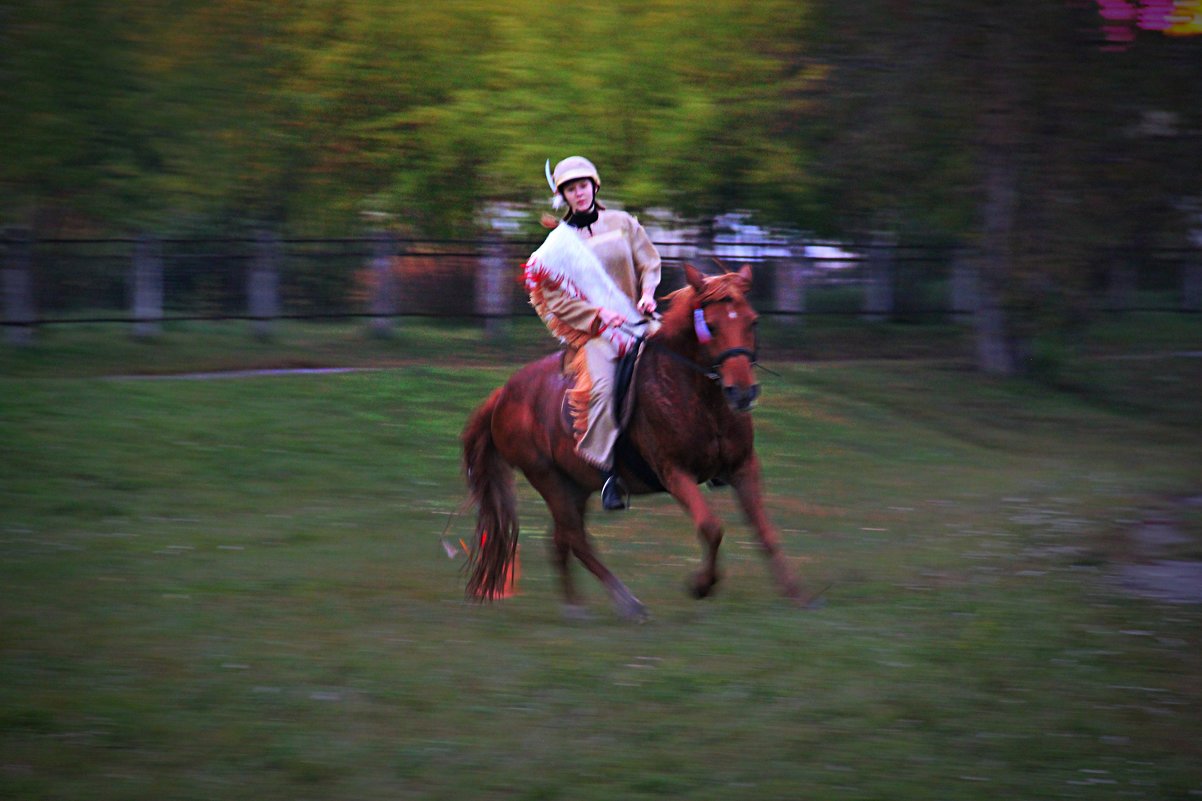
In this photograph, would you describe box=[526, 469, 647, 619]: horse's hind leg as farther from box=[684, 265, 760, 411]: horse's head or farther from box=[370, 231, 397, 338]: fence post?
box=[370, 231, 397, 338]: fence post

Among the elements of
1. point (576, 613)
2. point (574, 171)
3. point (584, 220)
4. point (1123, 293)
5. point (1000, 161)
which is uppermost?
point (1000, 161)

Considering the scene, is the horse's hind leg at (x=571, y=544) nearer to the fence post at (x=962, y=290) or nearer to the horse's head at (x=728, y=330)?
the horse's head at (x=728, y=330)

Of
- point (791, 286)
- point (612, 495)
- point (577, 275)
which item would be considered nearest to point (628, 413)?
point (612, 495)

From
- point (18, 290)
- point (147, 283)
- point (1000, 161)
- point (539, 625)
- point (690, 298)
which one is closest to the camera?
point (690, 298)

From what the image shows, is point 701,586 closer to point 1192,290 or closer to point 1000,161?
point 1000,161

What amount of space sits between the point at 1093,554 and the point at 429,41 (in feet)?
52.0

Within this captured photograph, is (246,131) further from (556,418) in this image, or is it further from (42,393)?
(556,418)

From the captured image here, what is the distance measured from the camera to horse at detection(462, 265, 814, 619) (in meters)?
8.43

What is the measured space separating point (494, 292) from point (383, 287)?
6.38ft

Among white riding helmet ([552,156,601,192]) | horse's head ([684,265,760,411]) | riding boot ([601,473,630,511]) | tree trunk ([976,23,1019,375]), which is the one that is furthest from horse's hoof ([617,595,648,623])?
tree trunk ([976,23,1019,375])

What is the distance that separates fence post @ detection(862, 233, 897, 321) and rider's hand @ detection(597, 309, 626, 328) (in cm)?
1967

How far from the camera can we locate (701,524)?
837 cm

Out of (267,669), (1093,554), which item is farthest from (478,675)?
(1093,554)

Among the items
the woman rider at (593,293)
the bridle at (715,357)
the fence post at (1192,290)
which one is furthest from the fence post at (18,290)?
the fence post at (1192,290)
